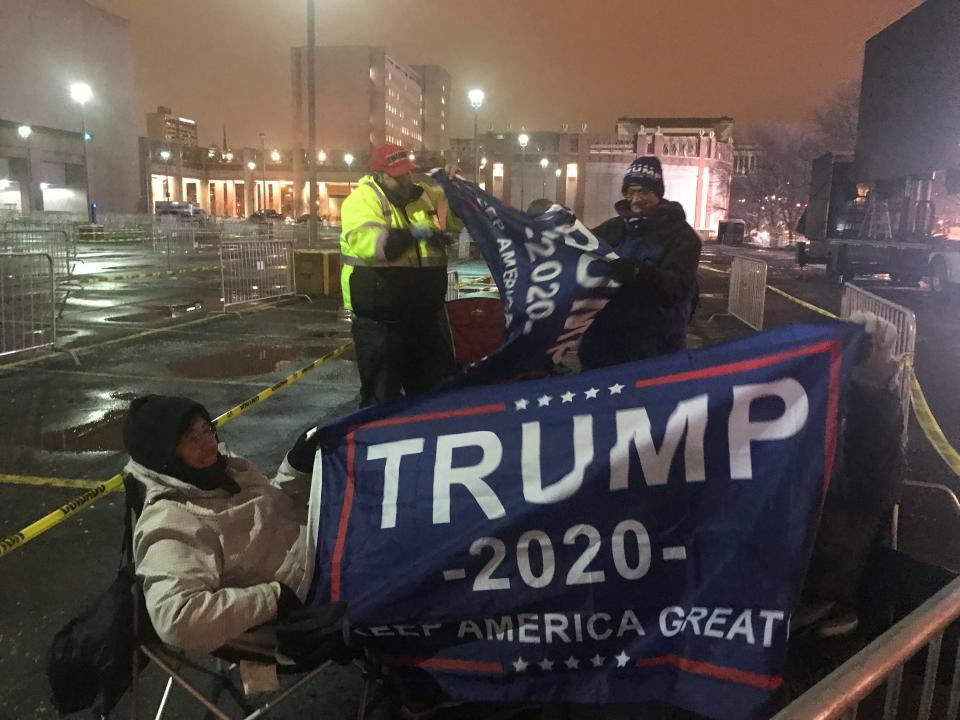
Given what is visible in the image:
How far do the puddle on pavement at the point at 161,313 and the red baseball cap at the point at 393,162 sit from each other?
946cm

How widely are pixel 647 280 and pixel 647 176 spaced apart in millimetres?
615

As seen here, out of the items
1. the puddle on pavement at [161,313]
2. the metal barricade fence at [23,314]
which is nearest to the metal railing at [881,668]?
the metal barricade fence at [23,314]

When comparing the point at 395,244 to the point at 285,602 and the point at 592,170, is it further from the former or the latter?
the point at 592,170

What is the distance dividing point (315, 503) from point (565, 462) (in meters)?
0.87

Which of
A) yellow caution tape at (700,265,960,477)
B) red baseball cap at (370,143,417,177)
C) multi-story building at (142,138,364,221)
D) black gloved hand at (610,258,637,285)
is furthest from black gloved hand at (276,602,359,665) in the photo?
multi-story building at (142,138,364,221)

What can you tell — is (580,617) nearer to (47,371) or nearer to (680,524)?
(680,524)

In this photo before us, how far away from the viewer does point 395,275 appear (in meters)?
4.37

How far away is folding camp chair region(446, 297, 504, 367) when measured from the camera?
5.73 m

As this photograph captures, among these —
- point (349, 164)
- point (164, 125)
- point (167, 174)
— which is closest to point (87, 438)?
point (167, 174)

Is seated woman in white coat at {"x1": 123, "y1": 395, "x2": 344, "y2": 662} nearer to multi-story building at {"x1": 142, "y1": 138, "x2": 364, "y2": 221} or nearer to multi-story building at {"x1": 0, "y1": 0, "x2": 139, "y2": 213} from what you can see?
multi-story building at {"x1": 0, "y1": 0, "x2": 139, "y2": 213}

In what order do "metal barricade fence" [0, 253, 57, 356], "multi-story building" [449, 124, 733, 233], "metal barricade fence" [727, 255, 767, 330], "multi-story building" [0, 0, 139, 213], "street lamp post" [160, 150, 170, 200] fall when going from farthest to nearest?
"street lamp post" [160, 150, 170, 200] → "multi-story building" [449, 124, 733, 233] → "multi-story building" [0, 0, 139, 213] → "metal barricade fence" [727, 255, 767, 330] → "metal barricade fence" [0, 253, 57, 356]

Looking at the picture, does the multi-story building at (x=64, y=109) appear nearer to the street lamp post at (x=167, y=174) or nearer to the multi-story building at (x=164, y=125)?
the street lamp post at (x=167, y=174)

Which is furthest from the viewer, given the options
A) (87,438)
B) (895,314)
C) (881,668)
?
(895,314)

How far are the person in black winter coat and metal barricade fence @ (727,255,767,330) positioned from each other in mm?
9798
